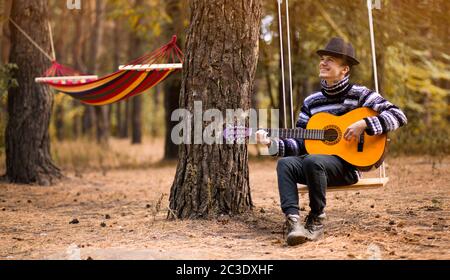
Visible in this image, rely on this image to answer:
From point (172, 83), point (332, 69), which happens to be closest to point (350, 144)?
point (332, 69)

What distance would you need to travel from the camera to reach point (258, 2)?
4758 millimetres

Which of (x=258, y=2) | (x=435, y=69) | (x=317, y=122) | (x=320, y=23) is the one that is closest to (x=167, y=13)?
(x=320, y=23)

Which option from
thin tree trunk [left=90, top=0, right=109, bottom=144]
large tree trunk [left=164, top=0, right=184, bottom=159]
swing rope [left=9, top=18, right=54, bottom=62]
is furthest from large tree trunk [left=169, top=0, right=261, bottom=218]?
thin tree trunk [left=90, top=0, right=109, bottom=144]

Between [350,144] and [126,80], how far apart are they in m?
2.74

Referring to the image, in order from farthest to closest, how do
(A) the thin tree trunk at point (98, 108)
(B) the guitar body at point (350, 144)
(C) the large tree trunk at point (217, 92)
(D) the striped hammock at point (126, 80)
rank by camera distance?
1. (A) the thin tree trunk at point (98, 108)
2. (D) the striped hammock at point (126, 80)
3. (C) the large tree trunk at point (217, 92)
4. (B) the guitar body at point (350, 144)

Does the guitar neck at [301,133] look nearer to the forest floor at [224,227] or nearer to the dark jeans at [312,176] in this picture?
the dark jeans at [312,176]

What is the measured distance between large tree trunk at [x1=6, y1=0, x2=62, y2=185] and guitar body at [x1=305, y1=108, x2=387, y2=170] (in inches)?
178

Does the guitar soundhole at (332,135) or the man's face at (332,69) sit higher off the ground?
the man's face at (332,69)

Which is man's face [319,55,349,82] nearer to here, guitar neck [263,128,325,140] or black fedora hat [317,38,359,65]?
black fedora hat [317,38,359,65]

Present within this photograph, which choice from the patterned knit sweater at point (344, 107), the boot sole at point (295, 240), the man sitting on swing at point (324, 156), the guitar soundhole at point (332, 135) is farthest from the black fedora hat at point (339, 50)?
the boot sole at point (295, 240)

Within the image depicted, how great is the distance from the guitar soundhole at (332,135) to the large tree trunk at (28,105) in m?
4.58

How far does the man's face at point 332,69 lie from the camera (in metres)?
4.25

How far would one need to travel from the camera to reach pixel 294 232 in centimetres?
385
